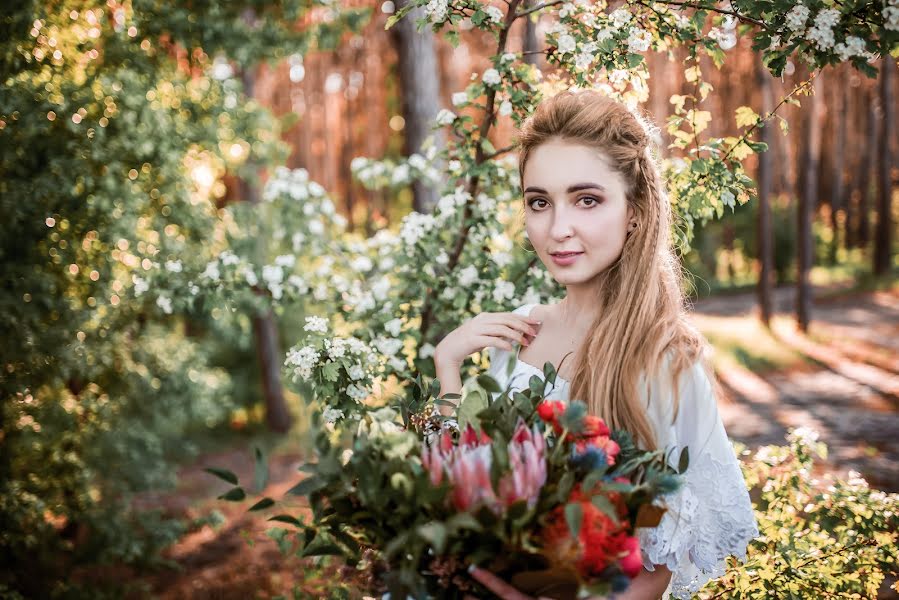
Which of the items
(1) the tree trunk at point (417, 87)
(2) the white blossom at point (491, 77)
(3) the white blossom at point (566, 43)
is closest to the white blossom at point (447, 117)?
(2) the white blossom at point (491, 77)

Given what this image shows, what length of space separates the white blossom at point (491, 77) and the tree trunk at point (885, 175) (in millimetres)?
12974

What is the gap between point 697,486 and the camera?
1.66 meters

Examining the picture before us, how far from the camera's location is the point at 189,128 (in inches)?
181

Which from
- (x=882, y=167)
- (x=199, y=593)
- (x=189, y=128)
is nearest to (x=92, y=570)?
(x=199, y=593)

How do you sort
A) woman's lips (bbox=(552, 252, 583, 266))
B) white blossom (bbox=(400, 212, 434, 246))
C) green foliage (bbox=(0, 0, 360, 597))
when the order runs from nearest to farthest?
woman's lips (bbox=(552, 252, 583, 266))
white blossom (bbox=(400, 212, 434, 246))
green foliage (bbox=(0, 0, 360, 597))

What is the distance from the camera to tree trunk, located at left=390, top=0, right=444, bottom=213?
Result: 506cm

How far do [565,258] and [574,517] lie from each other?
0.91m

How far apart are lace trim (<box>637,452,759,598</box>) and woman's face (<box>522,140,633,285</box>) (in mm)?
609

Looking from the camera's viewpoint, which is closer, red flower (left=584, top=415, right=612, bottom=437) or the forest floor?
red flower (left=584, top=415, right=612, bottom=437)

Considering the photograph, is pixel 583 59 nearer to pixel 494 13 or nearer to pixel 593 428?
pixel 494 13

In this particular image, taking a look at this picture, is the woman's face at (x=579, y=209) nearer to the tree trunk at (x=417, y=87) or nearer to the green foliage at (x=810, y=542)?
the green foliage at (x=810, y=542)

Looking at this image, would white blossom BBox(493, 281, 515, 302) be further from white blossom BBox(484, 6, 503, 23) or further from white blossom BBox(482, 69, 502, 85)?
white blossom BBox(484, 6, 503, 23)

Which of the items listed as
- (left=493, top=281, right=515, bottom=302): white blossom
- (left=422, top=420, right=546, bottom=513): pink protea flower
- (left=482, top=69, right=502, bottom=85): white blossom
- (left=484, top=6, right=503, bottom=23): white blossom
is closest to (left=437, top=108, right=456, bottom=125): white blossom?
(left=482, top=69, right=502, bottom=85): white blossom

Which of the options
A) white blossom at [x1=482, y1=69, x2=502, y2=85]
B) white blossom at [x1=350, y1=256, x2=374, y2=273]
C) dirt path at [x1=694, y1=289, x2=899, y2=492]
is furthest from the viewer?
dirt path at [x1=694, y1=289, x2=899, y2=492]
